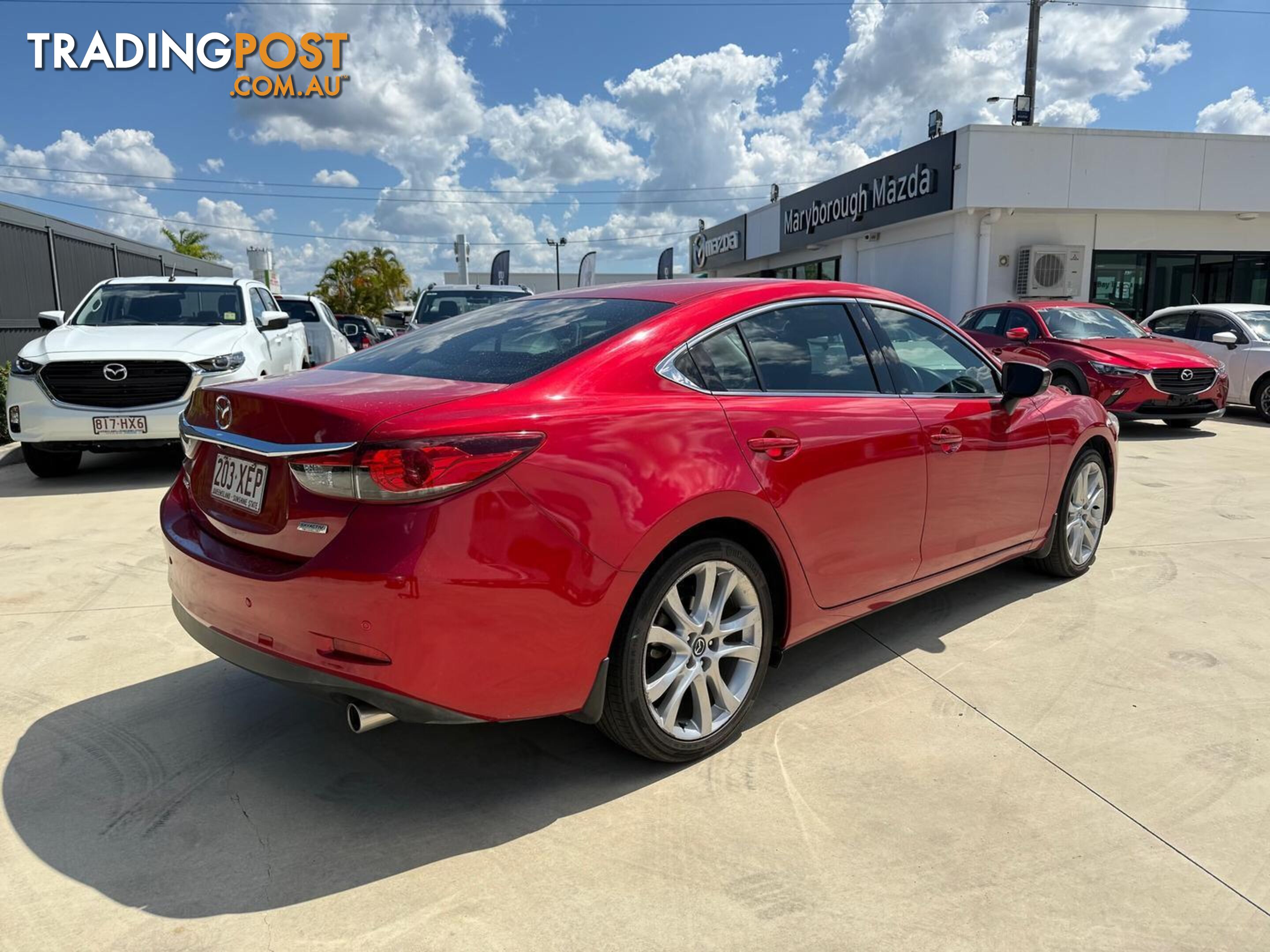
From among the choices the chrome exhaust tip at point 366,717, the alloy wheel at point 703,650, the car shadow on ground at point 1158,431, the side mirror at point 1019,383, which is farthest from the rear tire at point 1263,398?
the chrome exhaust tip at point 366,717

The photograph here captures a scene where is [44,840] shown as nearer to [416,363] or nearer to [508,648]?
[508,648]

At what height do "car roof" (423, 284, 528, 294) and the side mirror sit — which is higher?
"car roof" (423, 284, 528, 294)

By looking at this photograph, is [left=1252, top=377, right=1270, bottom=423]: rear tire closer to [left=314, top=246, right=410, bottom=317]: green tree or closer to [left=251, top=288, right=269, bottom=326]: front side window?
[left=251, top=288, right=269, bottom=326]: front side window

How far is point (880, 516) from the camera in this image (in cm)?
338

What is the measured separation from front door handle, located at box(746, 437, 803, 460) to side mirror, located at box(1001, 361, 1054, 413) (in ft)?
4.84

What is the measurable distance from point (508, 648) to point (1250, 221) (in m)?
21.0

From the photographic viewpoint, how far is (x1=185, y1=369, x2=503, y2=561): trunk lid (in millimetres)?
2387

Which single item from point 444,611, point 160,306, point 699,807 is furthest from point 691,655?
point 160,306

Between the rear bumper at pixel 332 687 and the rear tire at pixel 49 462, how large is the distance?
6.32m

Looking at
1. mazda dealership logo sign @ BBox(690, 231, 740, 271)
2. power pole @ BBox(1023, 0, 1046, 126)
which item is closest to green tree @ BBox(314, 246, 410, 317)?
mazda dealership logo sign @ BBox(690, 231, 740, 271)

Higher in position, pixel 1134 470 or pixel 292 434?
pixel 292 434

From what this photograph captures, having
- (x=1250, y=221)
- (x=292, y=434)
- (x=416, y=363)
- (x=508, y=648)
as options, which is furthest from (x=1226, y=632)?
(x=1250, y=221)

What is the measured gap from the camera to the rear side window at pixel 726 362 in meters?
2.94

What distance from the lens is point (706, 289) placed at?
3.23 meters
